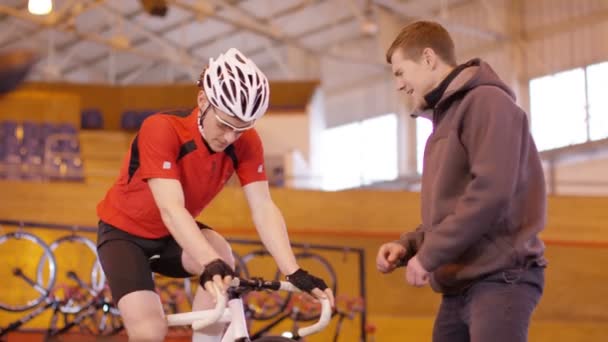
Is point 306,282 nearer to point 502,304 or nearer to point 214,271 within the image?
point 214,271

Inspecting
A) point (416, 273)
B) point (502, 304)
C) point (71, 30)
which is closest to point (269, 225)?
point (416, 273)

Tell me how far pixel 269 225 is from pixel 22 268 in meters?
5.90

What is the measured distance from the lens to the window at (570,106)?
20719 millimetres

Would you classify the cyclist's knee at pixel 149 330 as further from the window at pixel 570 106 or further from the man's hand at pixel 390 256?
the window at pixel 570 106

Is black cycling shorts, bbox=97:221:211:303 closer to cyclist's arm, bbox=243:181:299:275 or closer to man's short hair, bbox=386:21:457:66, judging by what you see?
cyclist's arm, bbox=243:181:299:275

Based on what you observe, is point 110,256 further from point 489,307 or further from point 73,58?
point 73,58

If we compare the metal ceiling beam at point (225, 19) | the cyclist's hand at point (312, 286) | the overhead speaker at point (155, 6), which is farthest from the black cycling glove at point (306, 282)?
the metal ceiling beam at point (225, 19)

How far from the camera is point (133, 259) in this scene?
3.89 meters

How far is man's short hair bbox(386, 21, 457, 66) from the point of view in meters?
3.36

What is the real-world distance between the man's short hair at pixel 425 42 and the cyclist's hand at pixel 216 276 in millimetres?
935

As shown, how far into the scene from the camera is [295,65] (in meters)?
27.6

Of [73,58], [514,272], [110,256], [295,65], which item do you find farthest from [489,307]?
[73,58]

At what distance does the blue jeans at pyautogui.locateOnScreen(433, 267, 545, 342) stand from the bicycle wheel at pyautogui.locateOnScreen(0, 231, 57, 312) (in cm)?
601

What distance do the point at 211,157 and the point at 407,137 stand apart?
816 inches
